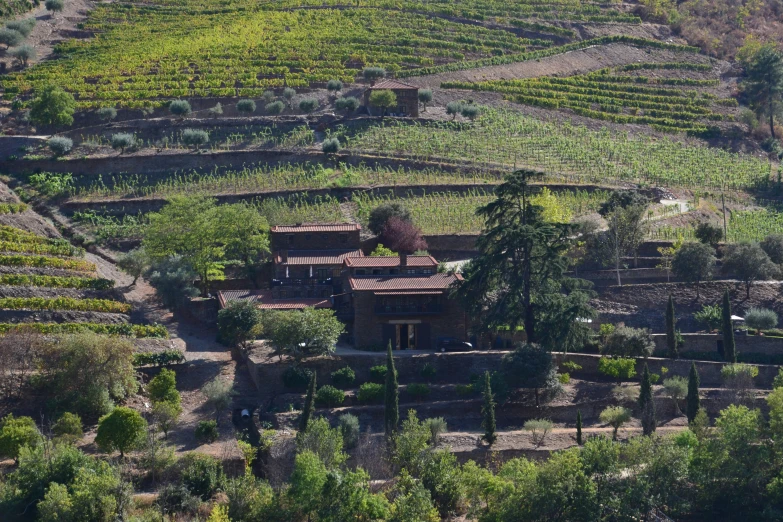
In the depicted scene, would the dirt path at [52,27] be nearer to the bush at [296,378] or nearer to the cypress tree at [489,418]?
the bush at [296,378]

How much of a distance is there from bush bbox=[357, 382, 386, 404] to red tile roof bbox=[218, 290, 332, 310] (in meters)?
6.69

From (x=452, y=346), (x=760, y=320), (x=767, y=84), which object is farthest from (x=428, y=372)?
(x=767, y=84)

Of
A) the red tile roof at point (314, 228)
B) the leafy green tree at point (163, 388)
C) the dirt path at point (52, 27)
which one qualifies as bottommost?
the leafy green tree at point (163, 388)

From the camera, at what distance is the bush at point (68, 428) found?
51375mm

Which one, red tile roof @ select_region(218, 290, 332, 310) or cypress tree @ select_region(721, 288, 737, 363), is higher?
red tile roof @ select_region(218, 290, 332, 310)

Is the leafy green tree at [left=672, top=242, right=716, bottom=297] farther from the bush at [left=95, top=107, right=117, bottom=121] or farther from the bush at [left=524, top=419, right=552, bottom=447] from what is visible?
the bush at [left=95, top=107, right=117, bottom=121]

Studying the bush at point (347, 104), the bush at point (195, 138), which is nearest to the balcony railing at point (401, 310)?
the bush at point (195, 138)

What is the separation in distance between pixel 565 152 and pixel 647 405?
36746 millimetres

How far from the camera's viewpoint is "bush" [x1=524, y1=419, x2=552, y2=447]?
54719 mm

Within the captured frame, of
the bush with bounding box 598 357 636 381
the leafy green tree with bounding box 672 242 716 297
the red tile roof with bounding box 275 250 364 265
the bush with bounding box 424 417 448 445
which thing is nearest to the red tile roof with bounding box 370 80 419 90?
the red tile roof with bounding box 275 250 364 265

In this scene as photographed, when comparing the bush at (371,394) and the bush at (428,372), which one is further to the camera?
the bush at (428,372)

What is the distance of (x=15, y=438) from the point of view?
4988cm

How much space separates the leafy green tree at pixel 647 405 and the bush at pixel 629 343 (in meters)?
4.77

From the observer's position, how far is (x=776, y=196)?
3403 inches
